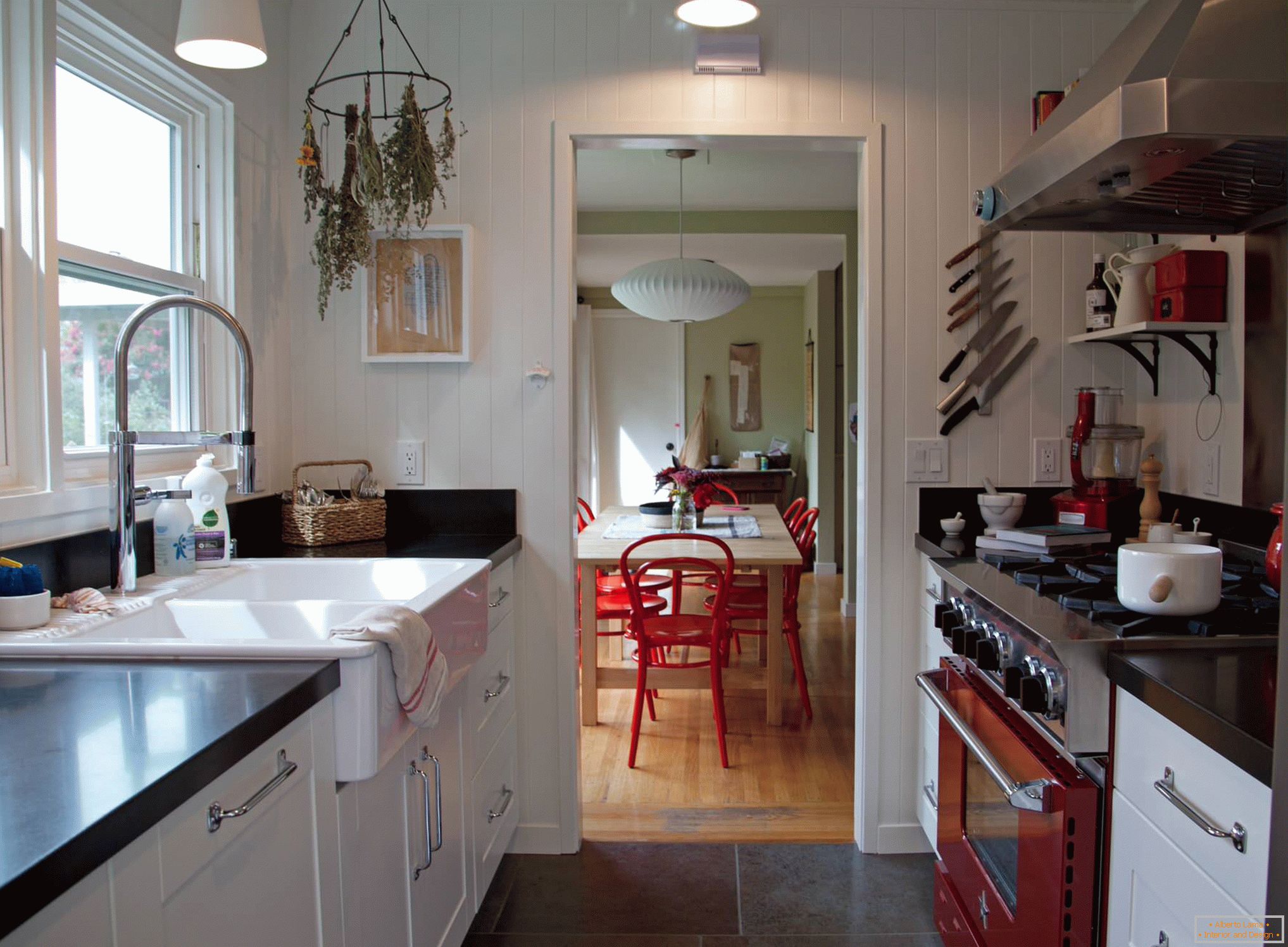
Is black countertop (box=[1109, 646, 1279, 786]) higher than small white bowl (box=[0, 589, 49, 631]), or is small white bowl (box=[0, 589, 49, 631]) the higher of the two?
small white bowl (box=[0, 589, 49, 631])

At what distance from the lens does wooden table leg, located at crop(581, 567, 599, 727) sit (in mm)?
3615

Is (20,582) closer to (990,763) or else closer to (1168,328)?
(990,763)

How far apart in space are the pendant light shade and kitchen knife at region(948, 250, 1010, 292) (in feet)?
7.82

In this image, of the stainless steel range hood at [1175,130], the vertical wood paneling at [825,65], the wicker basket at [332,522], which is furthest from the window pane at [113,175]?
Result: the stainless steel range hood at [1175,130]

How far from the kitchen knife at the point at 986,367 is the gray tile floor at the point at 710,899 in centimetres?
125

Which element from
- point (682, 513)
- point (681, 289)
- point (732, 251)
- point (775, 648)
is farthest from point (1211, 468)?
point (732, 251)

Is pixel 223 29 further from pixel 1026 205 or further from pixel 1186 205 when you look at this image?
pixel 1186 205

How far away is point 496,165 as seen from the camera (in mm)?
2600

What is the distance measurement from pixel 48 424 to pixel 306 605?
0.55 meters

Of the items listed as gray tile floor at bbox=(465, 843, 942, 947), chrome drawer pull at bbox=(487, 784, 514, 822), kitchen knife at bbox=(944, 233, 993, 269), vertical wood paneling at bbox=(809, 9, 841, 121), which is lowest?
gray tile floor at bbox=(465, 843, 942, 947)

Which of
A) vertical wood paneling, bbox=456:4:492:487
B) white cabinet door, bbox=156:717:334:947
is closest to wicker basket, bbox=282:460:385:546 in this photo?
vertical wood paneling, bbox=456:4:492:487

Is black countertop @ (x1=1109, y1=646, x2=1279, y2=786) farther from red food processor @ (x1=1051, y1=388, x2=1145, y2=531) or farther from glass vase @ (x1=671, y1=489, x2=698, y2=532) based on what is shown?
glass vase @ (x1=671, y1=489, x2=698, y2=532)

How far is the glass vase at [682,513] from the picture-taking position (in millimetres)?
4301

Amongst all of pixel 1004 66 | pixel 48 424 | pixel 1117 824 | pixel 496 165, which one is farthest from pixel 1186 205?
pixel 48 424
